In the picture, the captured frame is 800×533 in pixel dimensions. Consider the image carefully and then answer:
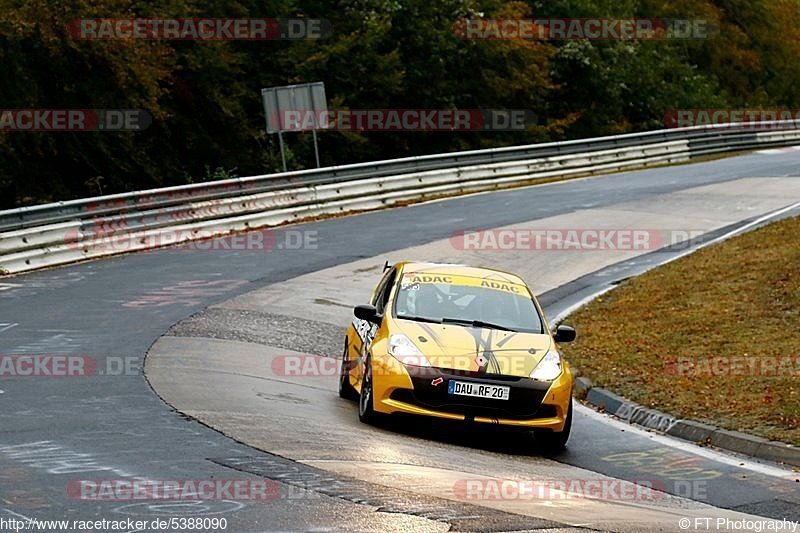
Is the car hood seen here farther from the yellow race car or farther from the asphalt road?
the asphalt road

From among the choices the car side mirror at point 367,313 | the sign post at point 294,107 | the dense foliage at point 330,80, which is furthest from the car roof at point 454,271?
the dense foliage at point 330,80

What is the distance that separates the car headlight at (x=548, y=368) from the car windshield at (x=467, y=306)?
60cm

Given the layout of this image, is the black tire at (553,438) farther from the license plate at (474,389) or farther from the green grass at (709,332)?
the green grass at (709,332)

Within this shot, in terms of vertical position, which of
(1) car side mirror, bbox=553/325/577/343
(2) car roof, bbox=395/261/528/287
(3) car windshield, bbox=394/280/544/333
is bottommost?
(1) car side mirror, bbox=553/325/577/343

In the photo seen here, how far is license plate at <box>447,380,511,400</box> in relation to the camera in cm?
1188

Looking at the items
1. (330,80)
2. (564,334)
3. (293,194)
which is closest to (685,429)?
(564,334)

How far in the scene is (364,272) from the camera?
2320 cm

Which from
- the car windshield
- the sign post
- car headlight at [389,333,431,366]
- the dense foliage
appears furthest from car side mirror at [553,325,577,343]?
the dense foliage

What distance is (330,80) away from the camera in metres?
46.1

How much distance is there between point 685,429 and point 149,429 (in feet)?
17.1

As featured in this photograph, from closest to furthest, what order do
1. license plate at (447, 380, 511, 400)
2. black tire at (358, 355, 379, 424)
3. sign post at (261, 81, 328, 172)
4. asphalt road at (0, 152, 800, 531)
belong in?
asphalt road at (0, 152, 800, 531) → license plate at (447, 380, 511, 400) → black tire at (358, 355, 379, 424) → sign post at (261, 81, 328, 172)

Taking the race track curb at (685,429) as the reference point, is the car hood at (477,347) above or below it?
above

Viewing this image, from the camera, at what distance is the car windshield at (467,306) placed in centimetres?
1302

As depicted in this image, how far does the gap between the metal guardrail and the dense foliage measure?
22.7 ft
